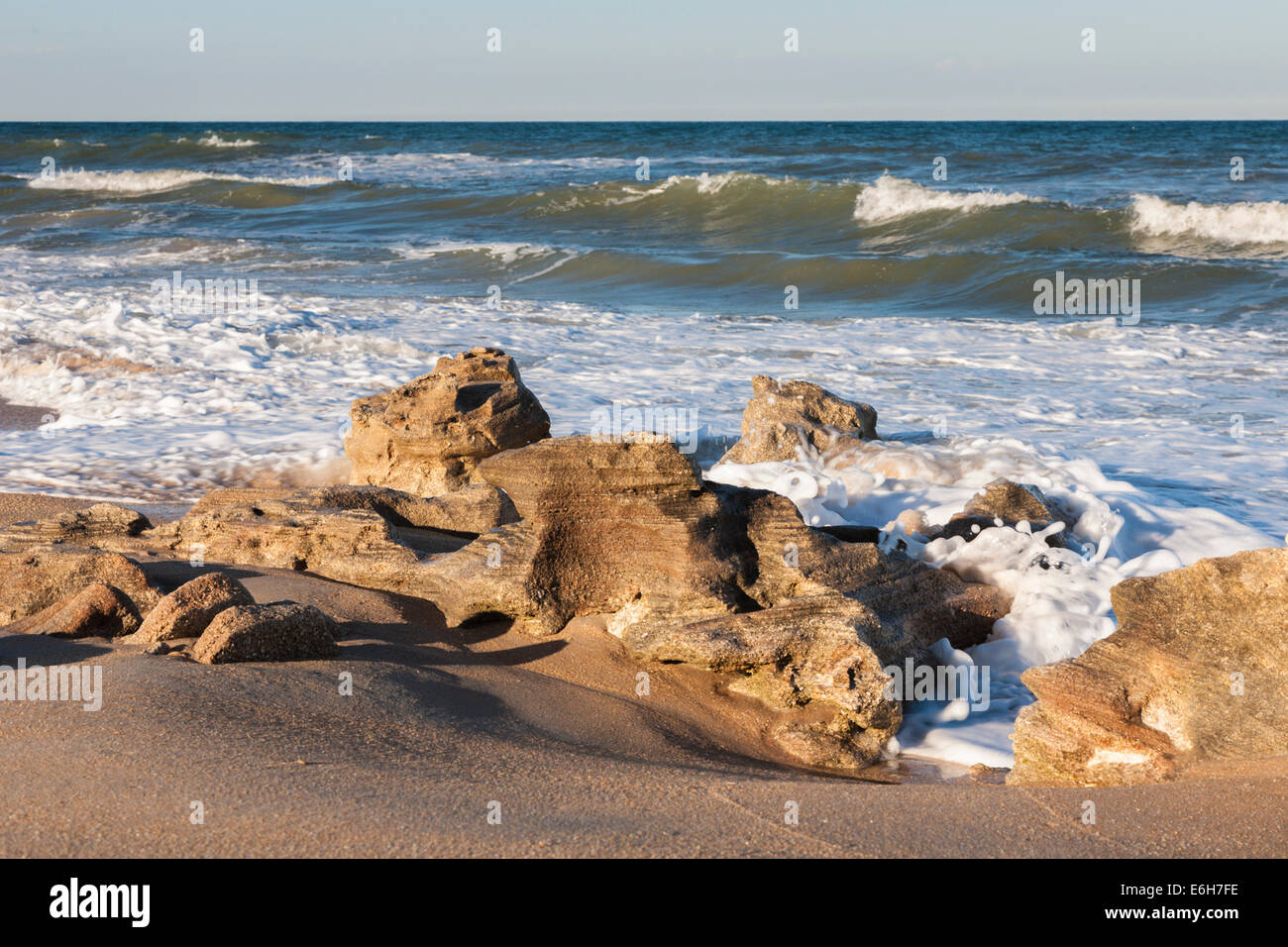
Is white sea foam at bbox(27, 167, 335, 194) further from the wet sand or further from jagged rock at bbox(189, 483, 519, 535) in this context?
the wet sand

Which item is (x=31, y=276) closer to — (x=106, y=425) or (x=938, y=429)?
(x=106, y=425)

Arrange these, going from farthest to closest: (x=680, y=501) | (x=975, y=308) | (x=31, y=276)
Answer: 1. (x=31, y=276)
2. (x=975, y=308)
3. (x=680, y=501)

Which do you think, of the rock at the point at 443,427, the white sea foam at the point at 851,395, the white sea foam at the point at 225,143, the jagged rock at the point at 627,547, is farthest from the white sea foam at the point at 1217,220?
the white sea foam at the point at 225,143

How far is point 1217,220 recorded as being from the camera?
56.3 feet

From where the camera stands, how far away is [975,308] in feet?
40.6

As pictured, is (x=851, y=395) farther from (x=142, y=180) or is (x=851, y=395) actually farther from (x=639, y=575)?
(x=142, y=180)

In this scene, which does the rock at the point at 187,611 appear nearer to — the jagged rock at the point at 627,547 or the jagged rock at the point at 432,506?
the jagged rock at the point at 627,547

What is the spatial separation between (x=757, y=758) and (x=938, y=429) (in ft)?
13.9

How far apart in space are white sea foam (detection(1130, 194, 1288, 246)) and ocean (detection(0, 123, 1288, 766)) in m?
0.05

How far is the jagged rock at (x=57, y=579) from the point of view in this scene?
3512 mm
